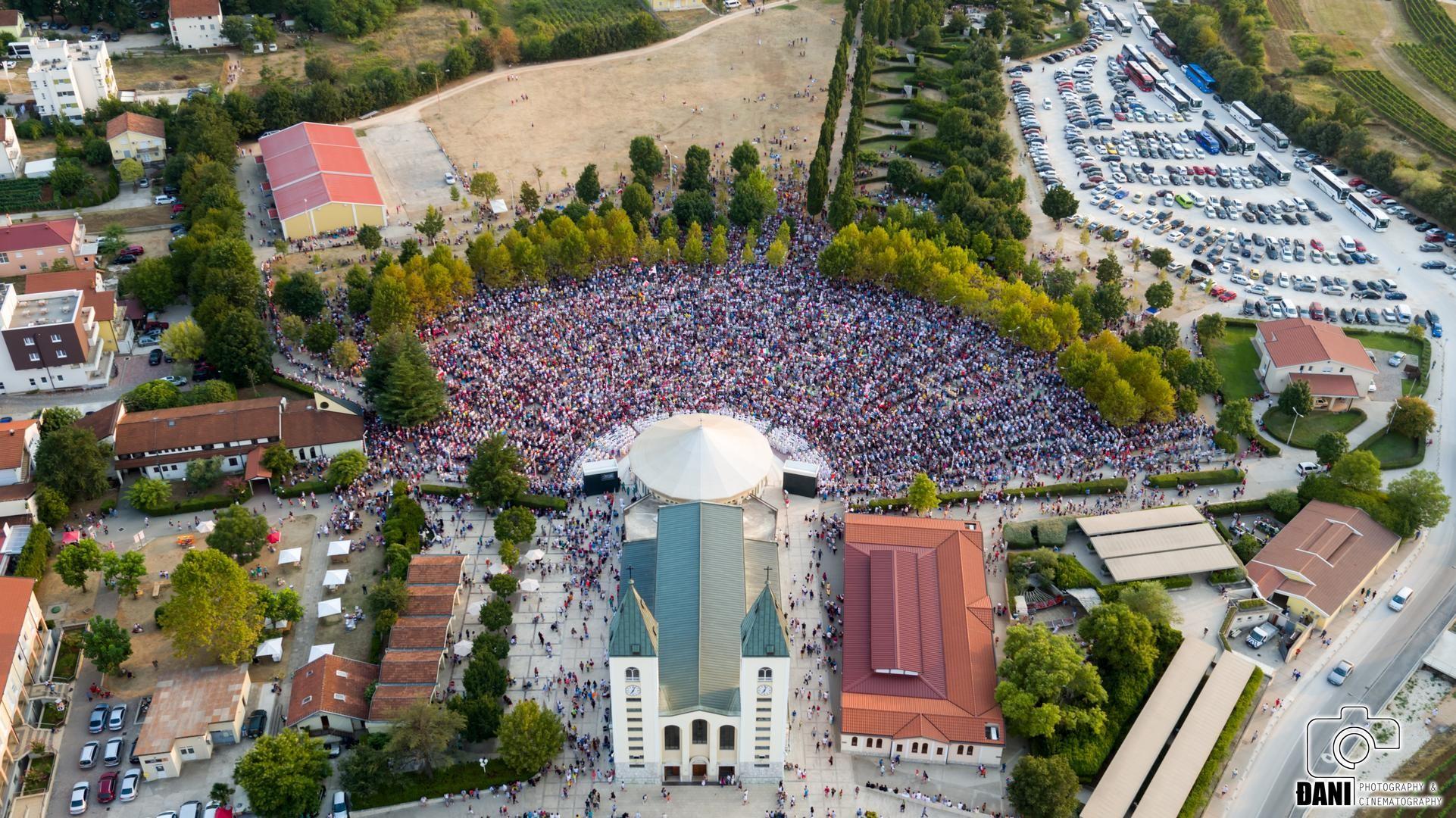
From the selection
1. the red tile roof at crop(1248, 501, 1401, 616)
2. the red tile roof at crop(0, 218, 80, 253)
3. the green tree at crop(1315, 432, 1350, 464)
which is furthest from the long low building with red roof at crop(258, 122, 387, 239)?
the green tree at crop(1315, 432, 1350, 464)

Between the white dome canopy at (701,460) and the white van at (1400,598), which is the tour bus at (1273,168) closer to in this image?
the white van at (1400,598)

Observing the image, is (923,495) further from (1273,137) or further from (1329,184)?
(1273,137)

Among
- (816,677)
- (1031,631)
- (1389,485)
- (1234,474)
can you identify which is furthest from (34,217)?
(1389,485)

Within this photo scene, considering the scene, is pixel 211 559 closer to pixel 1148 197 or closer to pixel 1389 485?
pixel 1389 485

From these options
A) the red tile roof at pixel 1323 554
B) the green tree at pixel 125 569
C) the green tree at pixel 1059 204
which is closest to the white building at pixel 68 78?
the green tree at pixel 125 569

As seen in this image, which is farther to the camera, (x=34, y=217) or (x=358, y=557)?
(x=34, y=217)

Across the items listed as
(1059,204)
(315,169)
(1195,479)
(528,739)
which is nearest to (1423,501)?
(1195,479)
